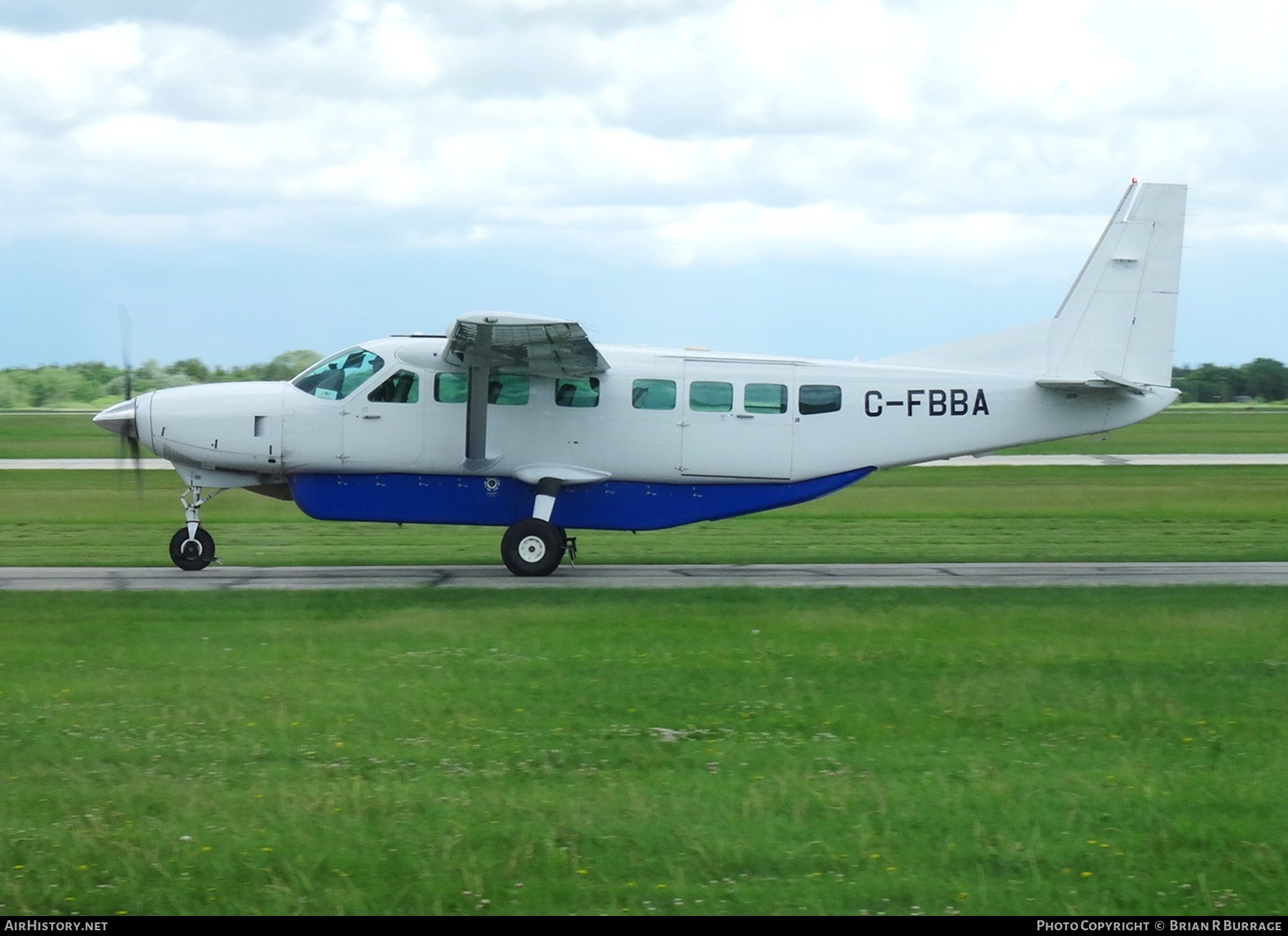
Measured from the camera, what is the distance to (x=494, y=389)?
17.8 meters

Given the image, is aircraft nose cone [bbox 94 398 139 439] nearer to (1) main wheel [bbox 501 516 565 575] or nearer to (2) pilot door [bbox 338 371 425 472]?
(2) pilot door [bbox 338 371 425 472]

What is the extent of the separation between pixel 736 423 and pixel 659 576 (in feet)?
7.22

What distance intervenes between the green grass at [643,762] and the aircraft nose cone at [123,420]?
4.40m

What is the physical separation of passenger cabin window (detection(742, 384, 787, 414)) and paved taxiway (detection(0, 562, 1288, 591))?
2140 millimetres

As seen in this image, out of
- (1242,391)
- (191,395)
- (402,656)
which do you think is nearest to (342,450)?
(191,395)

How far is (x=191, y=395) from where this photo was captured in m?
18.1

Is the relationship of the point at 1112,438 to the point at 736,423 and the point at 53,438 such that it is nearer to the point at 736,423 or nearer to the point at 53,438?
the point at 53,438

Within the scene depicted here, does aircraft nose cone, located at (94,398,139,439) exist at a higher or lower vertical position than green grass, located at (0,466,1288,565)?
higher

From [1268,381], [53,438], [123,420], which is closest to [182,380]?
[123,420]

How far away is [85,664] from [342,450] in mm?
6463

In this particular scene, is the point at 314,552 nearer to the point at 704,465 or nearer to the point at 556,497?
the point at 556,497

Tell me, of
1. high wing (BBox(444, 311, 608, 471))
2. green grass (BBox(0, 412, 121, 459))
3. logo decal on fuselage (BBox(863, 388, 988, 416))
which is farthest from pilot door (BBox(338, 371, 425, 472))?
green grass (BBox(0, 412, 121, 459))

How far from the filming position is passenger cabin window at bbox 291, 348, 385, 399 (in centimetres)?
1783

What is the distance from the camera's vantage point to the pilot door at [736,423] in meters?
18.0
